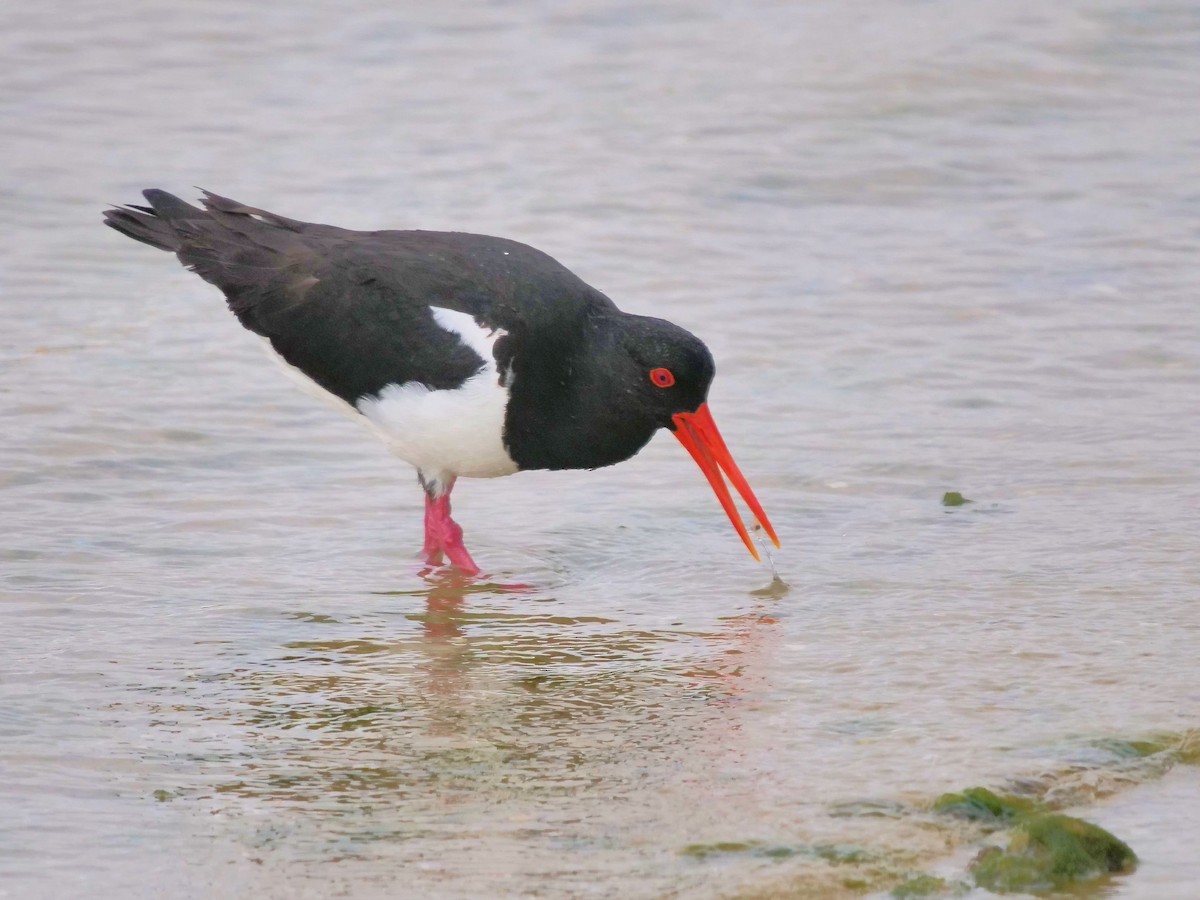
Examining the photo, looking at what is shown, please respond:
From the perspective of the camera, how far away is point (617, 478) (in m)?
6.83

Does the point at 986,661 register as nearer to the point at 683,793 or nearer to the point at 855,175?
the point at 683,793

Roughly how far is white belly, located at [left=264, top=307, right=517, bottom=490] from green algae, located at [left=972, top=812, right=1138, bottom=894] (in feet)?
8.47

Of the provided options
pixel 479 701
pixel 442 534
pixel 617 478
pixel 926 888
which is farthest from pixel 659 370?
pixel 926 888

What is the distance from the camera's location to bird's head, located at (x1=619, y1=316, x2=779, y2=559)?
5.56 metres

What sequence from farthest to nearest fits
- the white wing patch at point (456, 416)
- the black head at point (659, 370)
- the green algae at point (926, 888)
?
the white wing patch at point (456, 416), the black head at point (659, 370), the green algae at point (926, 888)

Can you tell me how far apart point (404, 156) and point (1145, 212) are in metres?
4.66

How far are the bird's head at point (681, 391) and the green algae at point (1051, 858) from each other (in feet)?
6.78

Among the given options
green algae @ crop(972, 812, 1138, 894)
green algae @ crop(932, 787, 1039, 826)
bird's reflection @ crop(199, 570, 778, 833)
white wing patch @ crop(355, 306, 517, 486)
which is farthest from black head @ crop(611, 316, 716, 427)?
green algae @ crop(972, 812, 1138, 894)

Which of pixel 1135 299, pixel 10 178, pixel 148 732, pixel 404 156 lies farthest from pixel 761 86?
pixel 148 732

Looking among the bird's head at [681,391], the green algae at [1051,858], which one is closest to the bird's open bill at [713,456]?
the bird's head at [681,391]

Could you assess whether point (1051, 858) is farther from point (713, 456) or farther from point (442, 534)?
point (442, 534)

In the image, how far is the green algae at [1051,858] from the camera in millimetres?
3527

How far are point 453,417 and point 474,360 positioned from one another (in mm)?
210

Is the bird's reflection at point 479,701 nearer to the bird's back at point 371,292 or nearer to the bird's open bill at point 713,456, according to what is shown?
the bird's open bill at point 713,456
